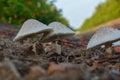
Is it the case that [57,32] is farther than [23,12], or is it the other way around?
[23,12]

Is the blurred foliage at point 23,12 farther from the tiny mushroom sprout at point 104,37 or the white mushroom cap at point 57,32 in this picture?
the tiny mushroom sprout at point 104,37

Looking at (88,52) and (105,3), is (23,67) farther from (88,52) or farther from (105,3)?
(105,3)

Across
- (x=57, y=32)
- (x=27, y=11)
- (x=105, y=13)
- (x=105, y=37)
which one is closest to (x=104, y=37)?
(x=105, y=37)

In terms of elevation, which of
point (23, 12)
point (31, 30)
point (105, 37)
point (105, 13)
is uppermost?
point (105, 13)

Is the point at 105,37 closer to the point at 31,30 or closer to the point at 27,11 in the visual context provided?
the point at 31,30

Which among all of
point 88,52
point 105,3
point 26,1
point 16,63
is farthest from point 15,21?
point 105,3

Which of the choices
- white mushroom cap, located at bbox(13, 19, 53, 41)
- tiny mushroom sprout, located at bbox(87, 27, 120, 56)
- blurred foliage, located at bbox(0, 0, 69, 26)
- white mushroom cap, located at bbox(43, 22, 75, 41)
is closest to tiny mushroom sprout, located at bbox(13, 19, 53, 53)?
white mushroom cap, located at bbox(13, 19, 53, 41)
